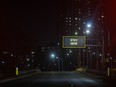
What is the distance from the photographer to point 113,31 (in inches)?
4552

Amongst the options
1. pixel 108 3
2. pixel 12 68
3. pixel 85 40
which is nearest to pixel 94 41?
pixel 85 40

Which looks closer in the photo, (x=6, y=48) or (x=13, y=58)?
(x=6, y=48)

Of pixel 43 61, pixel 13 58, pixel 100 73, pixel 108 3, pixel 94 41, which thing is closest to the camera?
pixel 100 73

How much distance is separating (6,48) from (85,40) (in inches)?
748

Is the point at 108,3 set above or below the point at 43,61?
above

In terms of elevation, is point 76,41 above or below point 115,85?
above

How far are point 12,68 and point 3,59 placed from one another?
33347mm

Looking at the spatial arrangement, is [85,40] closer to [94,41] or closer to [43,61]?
[94,41]

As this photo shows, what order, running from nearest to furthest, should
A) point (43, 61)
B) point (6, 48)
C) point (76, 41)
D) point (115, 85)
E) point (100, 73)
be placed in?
point (115, 85)
point (100, 73)
point (76, 41)
point (6, 48)
point (43, 61)

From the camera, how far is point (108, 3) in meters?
180

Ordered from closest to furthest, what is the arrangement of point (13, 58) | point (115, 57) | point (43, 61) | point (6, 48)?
point (6, 48), point (13, 58), point (115, 57), point (43, 61)

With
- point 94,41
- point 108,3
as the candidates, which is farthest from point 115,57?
point 108,3

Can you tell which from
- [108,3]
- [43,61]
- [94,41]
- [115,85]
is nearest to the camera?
[115,85]

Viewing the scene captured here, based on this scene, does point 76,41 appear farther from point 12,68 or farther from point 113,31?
point 113,31
